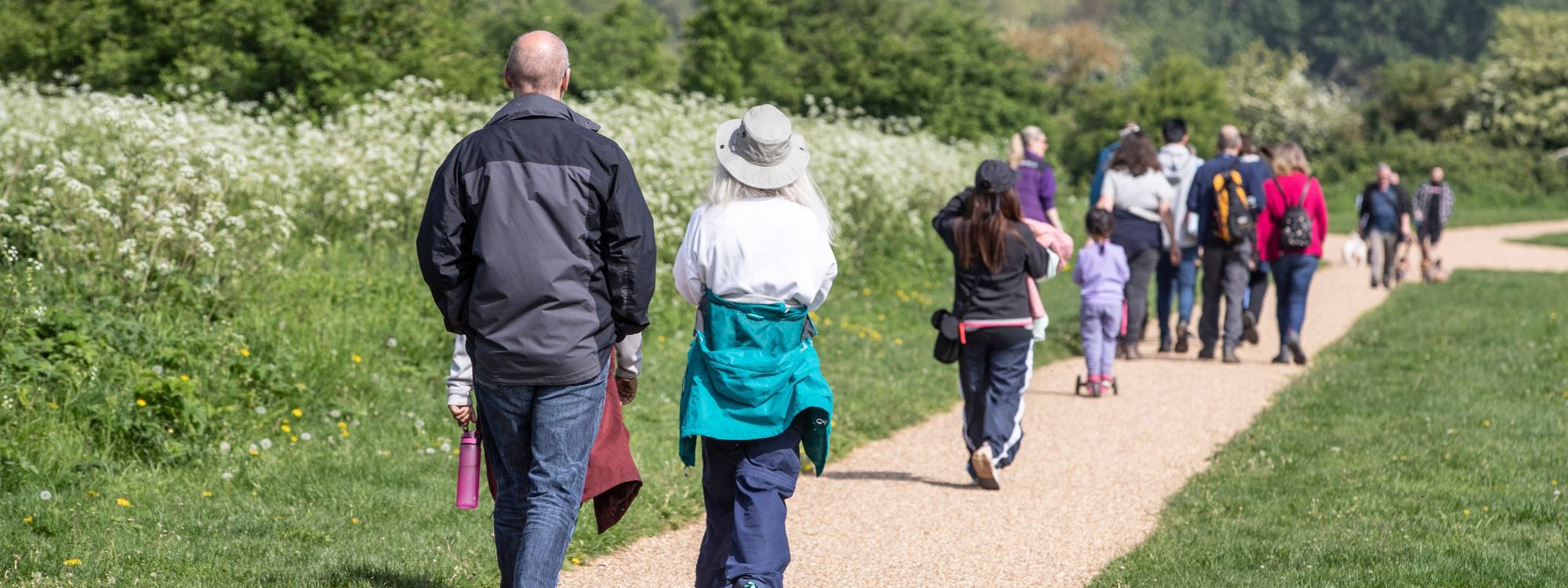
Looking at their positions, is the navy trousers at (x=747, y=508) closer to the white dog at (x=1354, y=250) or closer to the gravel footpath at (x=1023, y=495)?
the gravel footpath at (x=1023, y=495)

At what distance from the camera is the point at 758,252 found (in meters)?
4.12

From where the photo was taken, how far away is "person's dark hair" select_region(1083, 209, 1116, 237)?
377 inches

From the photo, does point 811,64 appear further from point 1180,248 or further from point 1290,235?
point 1290,235

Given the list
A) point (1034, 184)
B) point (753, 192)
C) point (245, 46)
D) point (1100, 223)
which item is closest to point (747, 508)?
point (753, 192)

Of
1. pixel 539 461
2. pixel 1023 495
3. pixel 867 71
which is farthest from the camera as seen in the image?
pixel 867 71

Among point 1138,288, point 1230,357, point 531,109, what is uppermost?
point 531,109

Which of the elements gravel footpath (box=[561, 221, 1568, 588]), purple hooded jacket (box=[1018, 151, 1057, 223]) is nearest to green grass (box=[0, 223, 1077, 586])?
gravel footpath (box=[561, 221, 1568, 588])

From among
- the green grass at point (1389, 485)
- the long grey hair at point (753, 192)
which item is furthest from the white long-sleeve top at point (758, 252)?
the green grass at point (1389, 485)

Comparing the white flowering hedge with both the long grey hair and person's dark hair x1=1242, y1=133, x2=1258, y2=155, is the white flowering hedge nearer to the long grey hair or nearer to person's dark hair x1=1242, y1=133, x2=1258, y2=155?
the long grey hair

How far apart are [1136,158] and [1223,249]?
3.34ft

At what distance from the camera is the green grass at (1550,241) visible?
25.2 m

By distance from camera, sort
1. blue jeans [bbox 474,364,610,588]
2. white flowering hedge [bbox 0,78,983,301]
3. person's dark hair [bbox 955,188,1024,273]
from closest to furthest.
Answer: blue jeans [bbox 474,364,610,588]
person's dark hair [bbox 955,188,1024,273]
white flowering hedge [bbox 0,78,983,301]

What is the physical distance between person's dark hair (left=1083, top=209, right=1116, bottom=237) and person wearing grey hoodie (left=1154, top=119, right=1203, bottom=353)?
5.17ft

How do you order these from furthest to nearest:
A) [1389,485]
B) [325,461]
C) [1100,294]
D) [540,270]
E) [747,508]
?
[1100,294], [1389,485], [325,461], [747,508], [540,270]
